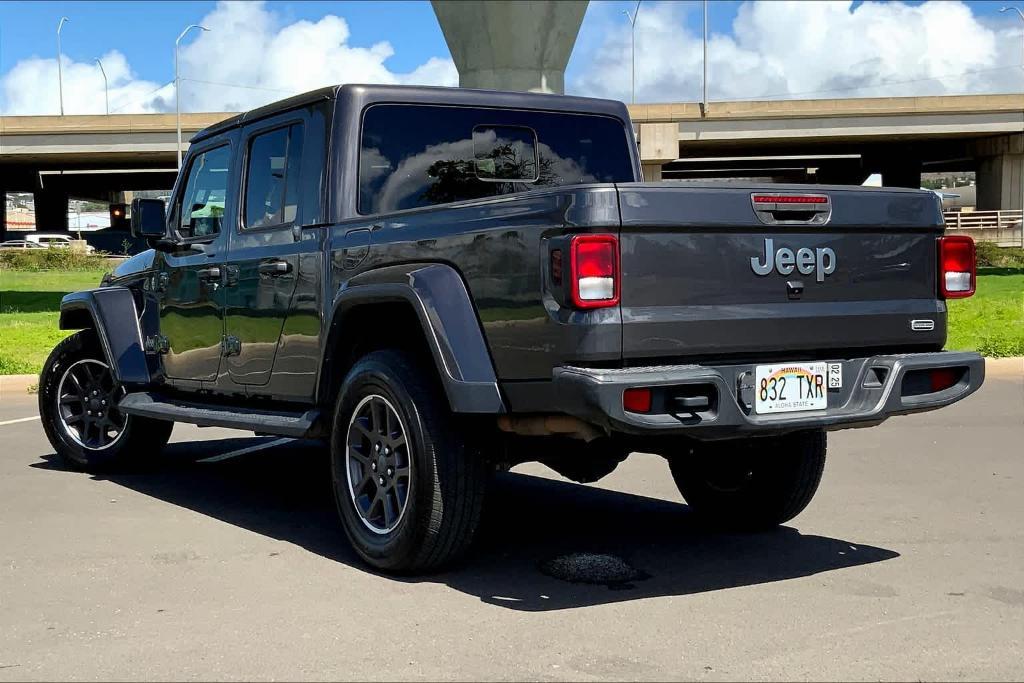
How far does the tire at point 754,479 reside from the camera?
6.02 m

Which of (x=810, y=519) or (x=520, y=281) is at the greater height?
(x=520, y=281)

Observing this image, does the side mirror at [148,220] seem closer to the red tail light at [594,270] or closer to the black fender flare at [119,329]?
the black fender flare at [119,329]

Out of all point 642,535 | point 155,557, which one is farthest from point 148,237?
point 642,535

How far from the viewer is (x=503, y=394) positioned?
4.95m

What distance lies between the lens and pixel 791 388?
494 centimetres

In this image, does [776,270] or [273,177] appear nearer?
[776,270]

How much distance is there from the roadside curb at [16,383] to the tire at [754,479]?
9.09 meters

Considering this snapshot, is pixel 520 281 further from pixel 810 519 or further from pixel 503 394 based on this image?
pixel 810 519

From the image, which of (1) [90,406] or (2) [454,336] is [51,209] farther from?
(2) [454,336]

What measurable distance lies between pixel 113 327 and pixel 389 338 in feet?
8.98

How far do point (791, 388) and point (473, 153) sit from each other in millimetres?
2261

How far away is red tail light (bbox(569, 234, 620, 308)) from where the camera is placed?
4605 millimetres

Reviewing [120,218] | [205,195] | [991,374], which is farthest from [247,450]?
[991,374]

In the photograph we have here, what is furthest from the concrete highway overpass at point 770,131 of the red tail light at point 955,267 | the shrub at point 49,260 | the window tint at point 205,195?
the red tail light at point 955,267
